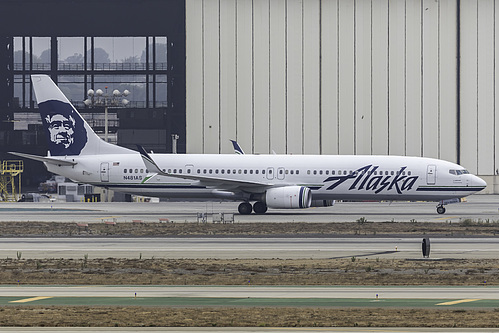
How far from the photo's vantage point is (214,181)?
50.9 meters

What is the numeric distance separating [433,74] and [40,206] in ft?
148

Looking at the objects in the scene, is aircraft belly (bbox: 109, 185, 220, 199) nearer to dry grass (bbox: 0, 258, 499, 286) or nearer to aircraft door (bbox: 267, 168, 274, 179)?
aircraft door (bbox: 267, 168, 274, 179)

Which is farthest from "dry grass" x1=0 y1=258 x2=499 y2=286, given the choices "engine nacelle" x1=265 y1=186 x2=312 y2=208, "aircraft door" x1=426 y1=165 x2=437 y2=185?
"aircraft door" x1=426 y1=165 x2=437 y2=185

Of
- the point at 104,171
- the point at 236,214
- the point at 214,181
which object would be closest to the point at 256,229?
the point at 214,181

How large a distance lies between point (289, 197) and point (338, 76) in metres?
38.6

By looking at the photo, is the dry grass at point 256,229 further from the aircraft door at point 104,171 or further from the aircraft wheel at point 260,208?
the aircraft door at point 104,171

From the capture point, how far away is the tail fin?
5494cm

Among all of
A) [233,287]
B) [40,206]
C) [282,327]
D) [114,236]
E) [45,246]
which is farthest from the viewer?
[40,206]

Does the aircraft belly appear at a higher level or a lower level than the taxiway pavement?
higher

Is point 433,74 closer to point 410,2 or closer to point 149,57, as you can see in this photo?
point 410,2

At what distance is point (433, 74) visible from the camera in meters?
85.7

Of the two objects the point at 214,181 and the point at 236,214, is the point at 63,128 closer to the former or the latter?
the point at 214,181

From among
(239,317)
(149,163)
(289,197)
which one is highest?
(149,163)

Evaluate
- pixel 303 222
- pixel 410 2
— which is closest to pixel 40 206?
pixel 303 222
